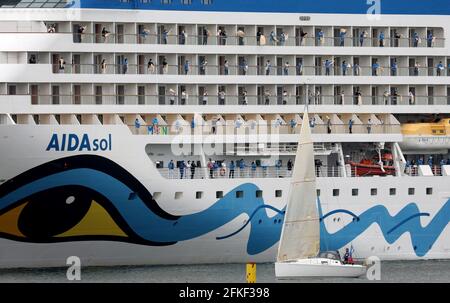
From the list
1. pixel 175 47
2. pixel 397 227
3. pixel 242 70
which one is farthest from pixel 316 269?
pixel 175 47

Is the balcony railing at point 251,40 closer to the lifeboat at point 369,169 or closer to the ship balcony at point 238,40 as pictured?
the ship balcony at point 238,40

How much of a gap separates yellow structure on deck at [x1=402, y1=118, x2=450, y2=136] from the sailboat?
5.33m

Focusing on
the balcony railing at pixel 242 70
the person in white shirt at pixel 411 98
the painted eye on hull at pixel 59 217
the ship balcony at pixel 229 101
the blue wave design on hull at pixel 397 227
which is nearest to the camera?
the painted eye on hull at pixel 59 217

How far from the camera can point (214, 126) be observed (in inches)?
1075

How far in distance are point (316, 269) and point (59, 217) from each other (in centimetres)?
598

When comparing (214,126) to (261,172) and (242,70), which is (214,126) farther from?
(242,70)

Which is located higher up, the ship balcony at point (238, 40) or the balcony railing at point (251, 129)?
the ship balcony at point (238, 40)

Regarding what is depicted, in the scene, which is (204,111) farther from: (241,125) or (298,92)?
(298,92)

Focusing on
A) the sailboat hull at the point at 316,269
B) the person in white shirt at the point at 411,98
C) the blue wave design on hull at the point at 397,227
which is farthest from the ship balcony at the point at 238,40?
the sailboat hull at the point at 316,269

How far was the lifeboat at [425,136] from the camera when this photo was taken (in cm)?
2952

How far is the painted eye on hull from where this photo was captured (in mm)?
24750

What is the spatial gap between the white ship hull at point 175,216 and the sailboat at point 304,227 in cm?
180

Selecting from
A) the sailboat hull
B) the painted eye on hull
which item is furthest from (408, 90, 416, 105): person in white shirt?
the painted eye on hull

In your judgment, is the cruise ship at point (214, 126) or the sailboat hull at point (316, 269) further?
the cruise ship at point (214, 126)
